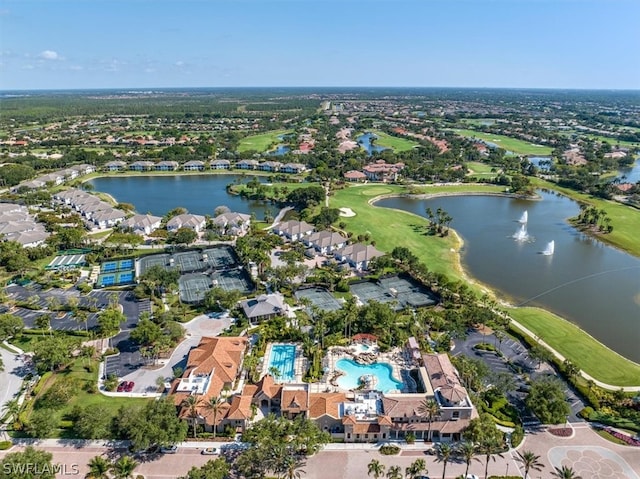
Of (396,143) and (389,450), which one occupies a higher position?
(396,143)

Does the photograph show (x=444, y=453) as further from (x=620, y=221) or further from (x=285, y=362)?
(x=620, y=221)

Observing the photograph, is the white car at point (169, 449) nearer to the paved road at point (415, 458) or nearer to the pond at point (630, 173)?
the paved road at point (415, 458)

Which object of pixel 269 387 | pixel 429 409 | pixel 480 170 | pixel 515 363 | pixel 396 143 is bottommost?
pixel 515 363

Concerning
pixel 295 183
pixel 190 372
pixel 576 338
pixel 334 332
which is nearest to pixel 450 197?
pixel 295 183

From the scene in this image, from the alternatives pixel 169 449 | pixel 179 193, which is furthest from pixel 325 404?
pixel 179 193

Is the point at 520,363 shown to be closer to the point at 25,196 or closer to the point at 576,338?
the point at 576,338

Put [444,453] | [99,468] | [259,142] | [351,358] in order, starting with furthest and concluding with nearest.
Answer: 1. [259,142]
2. [351,358]
3. [444,453]
4. [99,468]

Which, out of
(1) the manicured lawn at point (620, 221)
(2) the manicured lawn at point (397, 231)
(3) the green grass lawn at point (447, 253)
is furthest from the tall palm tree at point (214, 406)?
(1) the manicured lawn at point (620, 221)
